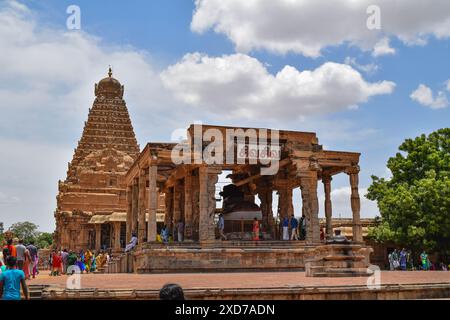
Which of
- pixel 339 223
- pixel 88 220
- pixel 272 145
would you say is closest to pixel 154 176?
pixel 272 145

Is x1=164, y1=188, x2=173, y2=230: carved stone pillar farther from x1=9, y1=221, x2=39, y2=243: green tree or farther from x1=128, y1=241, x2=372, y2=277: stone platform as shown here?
x1=9, y1=221, x2=39, y2=243: green tree

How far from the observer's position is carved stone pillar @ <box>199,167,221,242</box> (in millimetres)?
21688

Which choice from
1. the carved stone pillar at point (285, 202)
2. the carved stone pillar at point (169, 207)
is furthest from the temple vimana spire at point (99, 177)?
the carved stone pillar at point (285, 202)

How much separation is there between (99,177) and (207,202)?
36610 mm

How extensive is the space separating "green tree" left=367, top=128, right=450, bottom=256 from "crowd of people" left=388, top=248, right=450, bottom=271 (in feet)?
2.26

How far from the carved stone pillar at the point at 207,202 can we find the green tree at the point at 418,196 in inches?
516

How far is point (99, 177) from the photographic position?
2213 inches

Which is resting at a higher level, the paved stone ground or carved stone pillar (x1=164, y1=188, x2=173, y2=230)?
carved stone pillar (x1=164, y1=188, x2=173, y2=230)

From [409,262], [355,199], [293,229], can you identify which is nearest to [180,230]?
[293,229]

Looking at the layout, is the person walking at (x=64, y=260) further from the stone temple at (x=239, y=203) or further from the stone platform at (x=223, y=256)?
the stone platform at (x=223, y=256)

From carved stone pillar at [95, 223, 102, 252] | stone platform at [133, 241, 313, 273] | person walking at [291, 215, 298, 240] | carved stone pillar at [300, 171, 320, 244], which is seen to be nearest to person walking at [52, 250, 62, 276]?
stone platform at [133, 241, 313, 273]

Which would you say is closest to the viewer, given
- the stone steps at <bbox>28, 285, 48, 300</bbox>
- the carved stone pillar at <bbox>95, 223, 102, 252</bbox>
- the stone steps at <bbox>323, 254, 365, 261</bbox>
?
the stone steps at <bbox>28, 285, 48, 300</bbox>

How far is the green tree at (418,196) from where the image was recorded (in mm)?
28766

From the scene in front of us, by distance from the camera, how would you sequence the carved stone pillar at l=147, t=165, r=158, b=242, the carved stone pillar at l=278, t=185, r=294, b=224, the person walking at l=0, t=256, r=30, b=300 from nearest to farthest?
the person walking at l=0, t=256, r=30, b=300 < the carved stone pillar at l=147, t=165, r=158, b=242 < the carved stone pillar at l=278, t=185, r=294, b=224
